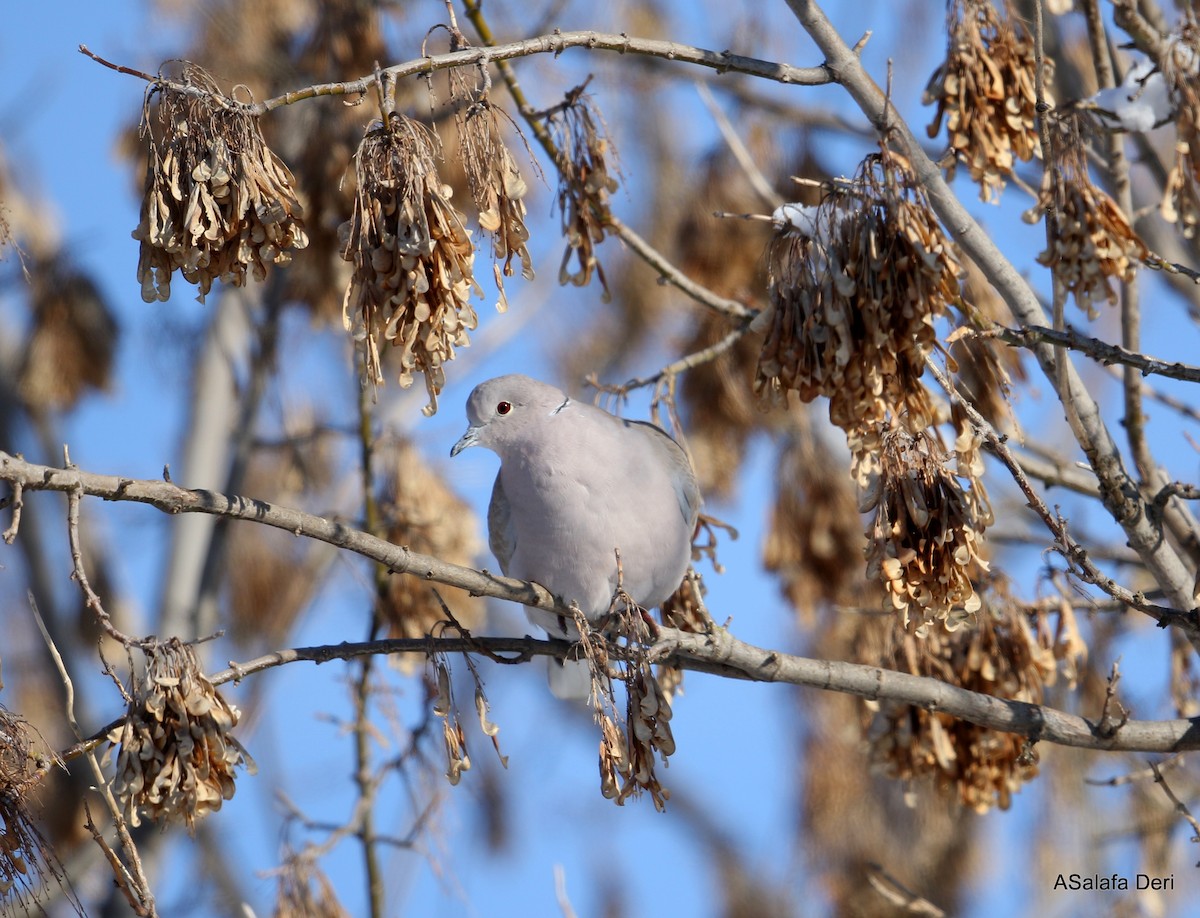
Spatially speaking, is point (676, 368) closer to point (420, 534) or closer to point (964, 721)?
point (964, 721)

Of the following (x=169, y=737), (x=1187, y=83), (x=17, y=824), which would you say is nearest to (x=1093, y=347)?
(x=1187, y=83)

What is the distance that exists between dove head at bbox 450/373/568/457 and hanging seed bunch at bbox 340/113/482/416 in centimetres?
127

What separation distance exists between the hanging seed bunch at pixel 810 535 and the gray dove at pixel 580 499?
3.24ft

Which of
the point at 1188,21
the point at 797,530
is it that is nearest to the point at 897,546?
the point at 1188,21

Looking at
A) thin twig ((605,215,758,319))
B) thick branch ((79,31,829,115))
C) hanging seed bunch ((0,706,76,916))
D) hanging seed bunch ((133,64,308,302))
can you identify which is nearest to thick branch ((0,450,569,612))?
hanging seed bunch ((133,64,308,302))

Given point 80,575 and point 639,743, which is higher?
point 80,575

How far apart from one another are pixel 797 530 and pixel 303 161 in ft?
6.95

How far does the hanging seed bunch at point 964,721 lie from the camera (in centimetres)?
326

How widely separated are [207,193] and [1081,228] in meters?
1.67

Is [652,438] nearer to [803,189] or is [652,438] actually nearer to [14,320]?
[803,189]

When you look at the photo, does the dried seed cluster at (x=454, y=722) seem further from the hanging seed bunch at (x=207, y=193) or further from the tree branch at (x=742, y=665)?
the hanging seed bunch at (x=207, y=193)

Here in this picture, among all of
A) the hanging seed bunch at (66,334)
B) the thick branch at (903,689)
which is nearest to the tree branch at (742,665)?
the thick branch at (903,689)

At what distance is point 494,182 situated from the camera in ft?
7.26

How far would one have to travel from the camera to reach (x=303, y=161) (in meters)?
4.64
